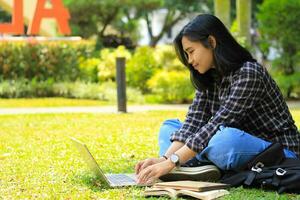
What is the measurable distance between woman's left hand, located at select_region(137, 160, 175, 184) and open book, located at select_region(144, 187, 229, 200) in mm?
86

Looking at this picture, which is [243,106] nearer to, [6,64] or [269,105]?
[269,105]

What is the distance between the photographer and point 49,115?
12164 millimetres

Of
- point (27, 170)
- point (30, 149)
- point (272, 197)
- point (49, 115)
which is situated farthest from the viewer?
point (49, 115)

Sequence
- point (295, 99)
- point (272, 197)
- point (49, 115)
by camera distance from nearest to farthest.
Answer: point (272, 197) → point (49, 115) → point (295, 99)

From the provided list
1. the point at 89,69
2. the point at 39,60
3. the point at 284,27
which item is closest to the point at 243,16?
the point at 284,27

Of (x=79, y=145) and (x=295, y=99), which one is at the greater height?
(x=79, y=145)

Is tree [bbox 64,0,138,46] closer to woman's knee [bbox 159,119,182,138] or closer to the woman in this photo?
woman's knee [bbox 159,119,182,138]

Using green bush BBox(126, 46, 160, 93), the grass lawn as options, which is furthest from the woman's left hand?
green bush BBox(126, 46, 160, 93)

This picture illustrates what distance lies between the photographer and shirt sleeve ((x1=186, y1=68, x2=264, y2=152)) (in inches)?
188

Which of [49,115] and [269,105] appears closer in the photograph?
[269,105]

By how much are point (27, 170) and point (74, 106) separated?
872 cm

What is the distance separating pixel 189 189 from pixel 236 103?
68cm

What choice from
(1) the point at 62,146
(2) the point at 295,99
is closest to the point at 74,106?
(2) the point at 295,99

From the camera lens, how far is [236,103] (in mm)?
4773
